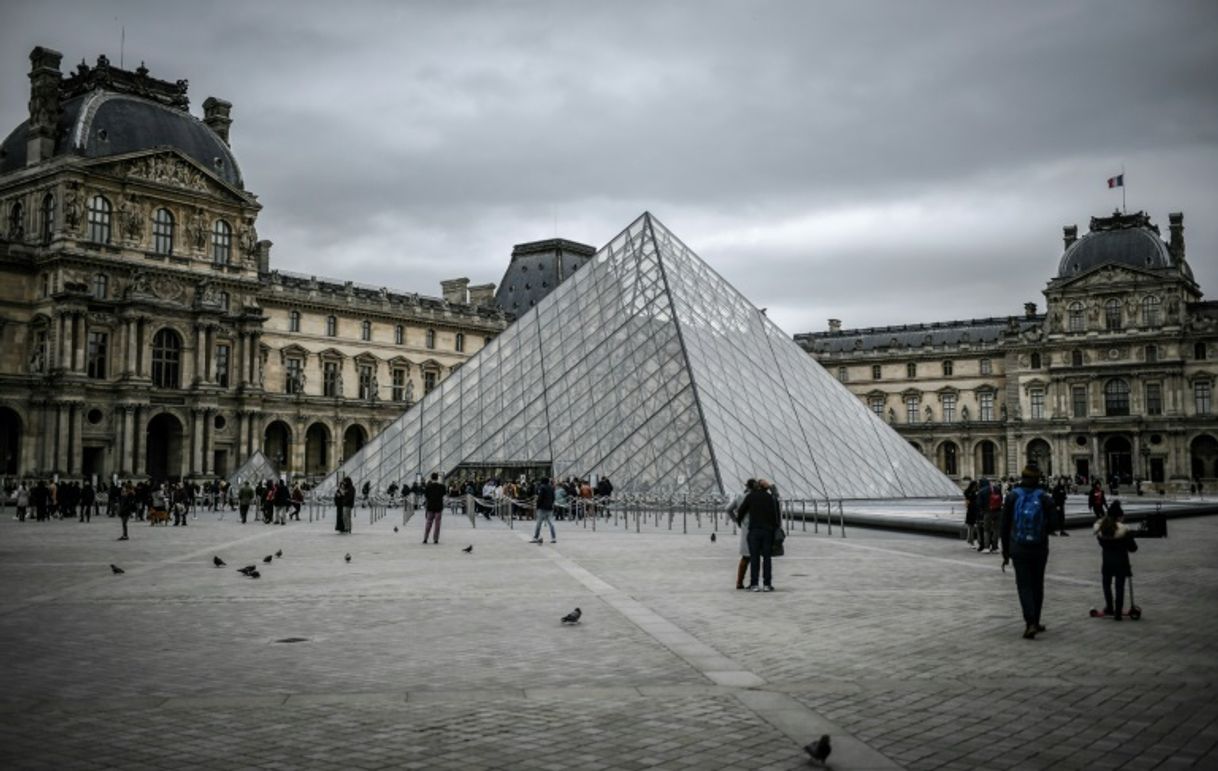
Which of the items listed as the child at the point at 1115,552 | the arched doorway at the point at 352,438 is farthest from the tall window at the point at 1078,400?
the child at the point at 1115,552

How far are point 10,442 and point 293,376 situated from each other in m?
15.6

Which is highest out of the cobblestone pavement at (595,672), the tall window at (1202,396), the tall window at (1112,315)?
the tall window at (1112,315)

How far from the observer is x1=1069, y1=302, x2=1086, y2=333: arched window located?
68.8 meters

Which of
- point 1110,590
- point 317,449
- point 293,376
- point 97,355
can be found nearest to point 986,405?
point 317,449

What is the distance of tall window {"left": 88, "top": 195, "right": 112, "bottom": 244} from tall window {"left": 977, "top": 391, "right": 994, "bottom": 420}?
57.7m

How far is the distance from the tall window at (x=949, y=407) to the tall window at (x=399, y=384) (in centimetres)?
3962

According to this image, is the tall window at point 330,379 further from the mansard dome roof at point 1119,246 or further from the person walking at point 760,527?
the person walking at point 760,527

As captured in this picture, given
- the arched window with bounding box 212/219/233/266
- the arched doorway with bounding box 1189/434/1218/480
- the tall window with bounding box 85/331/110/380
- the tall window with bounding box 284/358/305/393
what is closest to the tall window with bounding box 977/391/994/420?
the arched doorway with bounding box 1189/434/1218/480

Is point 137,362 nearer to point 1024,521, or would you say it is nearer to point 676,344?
point 676,344

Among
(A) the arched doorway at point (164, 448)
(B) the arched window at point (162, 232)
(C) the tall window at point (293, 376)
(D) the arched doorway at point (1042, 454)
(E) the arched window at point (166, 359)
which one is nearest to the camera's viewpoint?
(E) the arched window at point (166, 359)

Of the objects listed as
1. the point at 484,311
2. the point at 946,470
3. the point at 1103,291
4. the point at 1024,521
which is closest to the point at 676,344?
the point at 1024,521

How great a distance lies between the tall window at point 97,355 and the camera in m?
48.1

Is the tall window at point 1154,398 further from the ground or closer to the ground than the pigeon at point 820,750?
further from the ground

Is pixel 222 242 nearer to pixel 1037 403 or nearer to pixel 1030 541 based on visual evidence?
pixel 1030 541
